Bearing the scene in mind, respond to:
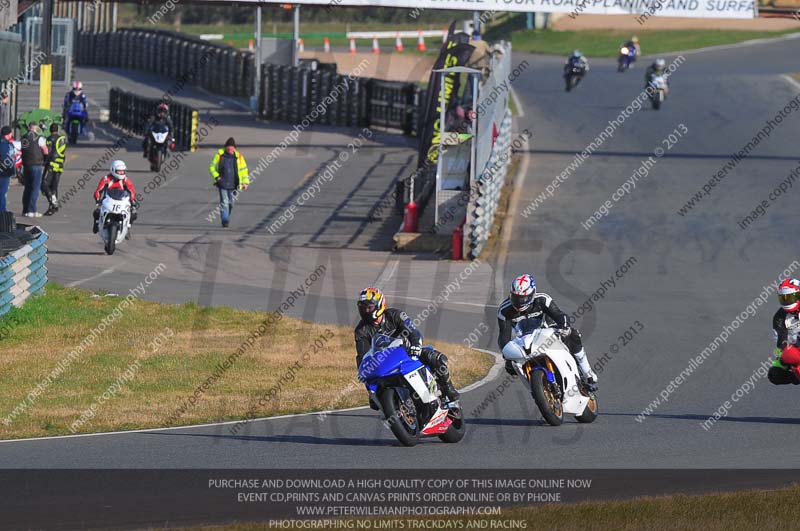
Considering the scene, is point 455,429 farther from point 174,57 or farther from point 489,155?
point 174,57

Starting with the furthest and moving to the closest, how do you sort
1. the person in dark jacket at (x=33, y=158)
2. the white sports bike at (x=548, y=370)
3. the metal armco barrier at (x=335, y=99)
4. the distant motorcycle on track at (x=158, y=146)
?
the metal armco barrier at (x=335, y=99) → the distant motorcycle on track at (x=158, y=146) → the person in dark jacket at (x=33, y=158) → the white sports bike at (x=548, y=370)

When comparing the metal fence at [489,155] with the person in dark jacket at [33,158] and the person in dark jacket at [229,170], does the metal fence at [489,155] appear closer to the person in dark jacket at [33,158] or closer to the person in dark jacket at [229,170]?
the person in dark jacket at [229,170]

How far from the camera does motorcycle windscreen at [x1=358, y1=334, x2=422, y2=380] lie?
11414 mm

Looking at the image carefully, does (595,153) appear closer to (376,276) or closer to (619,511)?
(376,276)

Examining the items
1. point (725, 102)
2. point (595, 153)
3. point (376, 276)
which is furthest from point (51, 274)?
point (725, 102)

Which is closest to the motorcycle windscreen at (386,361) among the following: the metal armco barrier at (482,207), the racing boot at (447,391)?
the racing boot at (447,391)

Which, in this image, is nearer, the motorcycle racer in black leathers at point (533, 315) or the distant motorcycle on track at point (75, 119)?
the motorcycle racer in black leathers at point (533, 315)

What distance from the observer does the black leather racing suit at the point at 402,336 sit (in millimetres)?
11688

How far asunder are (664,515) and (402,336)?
322 centimetres

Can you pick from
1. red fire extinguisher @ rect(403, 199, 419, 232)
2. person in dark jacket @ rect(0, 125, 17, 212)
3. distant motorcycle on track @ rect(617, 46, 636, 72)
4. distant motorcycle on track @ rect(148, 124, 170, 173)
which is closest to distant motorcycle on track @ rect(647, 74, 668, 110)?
distant motorcycle on track @ rect(617, 46, 636, 72)

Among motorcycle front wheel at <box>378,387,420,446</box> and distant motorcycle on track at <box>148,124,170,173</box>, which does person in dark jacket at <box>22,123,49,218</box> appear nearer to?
distant motorcycle on track at <box>148,124,170,173</box>

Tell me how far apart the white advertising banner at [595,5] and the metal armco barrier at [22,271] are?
13765 millimetres

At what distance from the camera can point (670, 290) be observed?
2252 cm

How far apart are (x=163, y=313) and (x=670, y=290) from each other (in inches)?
328
